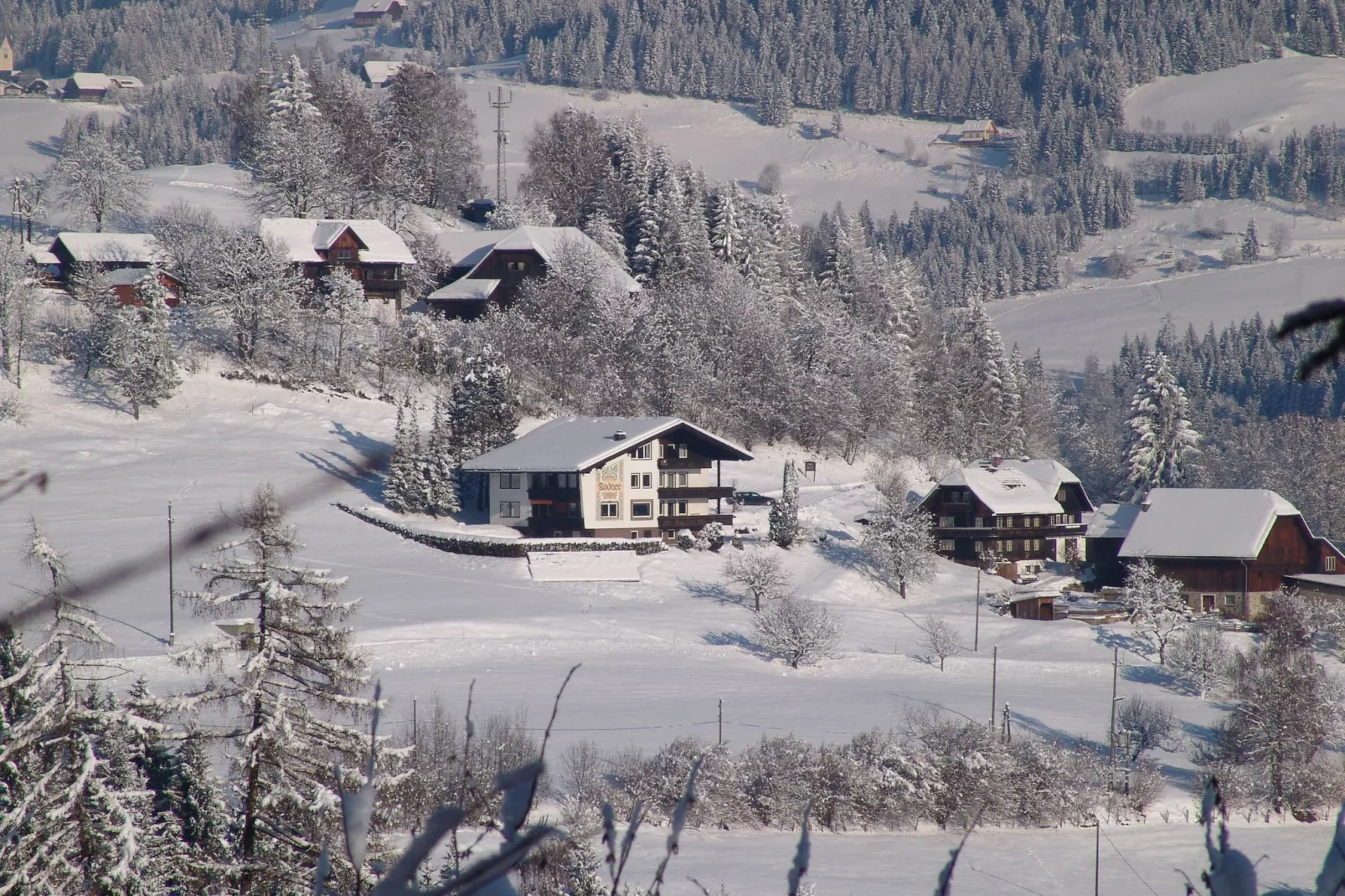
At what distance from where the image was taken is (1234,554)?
2239 inches

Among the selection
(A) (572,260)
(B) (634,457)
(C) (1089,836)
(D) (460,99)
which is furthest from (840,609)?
(D) (460,99)

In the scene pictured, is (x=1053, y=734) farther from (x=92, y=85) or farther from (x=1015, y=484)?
(x=92, y=85)

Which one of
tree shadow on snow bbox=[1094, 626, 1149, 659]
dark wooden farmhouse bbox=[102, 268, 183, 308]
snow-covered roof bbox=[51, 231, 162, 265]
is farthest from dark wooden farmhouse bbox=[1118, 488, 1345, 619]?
snow-covered roof bbox=[51, 231, 162, 265]

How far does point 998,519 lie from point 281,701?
1907 inches

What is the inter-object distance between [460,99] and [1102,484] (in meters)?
57.7

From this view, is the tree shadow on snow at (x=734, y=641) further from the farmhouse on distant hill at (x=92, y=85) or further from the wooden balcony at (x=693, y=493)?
the farmhouse on distant hill at (x=92, y=85)

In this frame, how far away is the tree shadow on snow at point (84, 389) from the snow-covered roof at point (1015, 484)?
3878 cm

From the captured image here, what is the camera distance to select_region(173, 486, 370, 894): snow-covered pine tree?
56.7 ft

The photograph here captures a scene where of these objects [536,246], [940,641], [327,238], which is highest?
[327,238]

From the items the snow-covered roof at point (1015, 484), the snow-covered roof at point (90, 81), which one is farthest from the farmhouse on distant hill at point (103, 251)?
the snow-covered roof at point (90, 81)

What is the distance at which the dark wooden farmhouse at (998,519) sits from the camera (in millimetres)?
61312

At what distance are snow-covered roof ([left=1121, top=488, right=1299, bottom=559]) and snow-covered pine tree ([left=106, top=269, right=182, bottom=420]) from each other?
44.0 m

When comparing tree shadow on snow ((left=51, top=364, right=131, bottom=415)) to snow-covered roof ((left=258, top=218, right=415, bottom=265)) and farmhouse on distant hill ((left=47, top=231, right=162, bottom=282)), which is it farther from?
snow-covered roof ((left=258, top=218, right=415, bottom=265))

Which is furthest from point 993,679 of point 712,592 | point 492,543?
point 492,543
